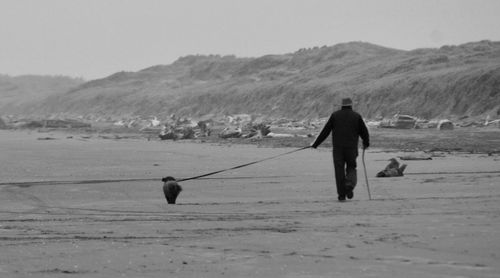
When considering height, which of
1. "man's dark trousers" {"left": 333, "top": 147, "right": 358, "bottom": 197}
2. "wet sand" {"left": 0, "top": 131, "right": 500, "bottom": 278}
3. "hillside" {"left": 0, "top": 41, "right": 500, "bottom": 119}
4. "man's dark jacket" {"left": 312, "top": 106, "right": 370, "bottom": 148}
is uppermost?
"hillside" {"left": 0, "top": 41, "right": 500, "bottom": 119}

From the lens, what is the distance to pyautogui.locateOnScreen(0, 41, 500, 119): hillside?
153ft

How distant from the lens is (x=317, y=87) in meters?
64.4

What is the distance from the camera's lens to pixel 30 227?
9.39 metres

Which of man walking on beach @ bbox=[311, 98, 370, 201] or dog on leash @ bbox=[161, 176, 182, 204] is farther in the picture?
dog on leash @ bbox=[161, 176, 182, 204]

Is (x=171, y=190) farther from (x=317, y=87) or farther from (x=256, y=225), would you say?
(x=317, y=87)

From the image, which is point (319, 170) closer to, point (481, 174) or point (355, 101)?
point (481, 174)

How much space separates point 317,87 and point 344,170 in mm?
52344

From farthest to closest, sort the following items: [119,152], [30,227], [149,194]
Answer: [119,152], [149,194], [30,227]

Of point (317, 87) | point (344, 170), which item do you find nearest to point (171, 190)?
point (344, 170)

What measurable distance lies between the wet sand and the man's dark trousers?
0.23 m

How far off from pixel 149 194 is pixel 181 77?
3870 inches

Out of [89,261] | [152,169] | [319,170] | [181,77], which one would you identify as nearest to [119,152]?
[152,169]

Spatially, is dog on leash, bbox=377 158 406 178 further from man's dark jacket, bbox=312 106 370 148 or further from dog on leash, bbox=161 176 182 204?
dog on leash, bbox=161 176 182 204

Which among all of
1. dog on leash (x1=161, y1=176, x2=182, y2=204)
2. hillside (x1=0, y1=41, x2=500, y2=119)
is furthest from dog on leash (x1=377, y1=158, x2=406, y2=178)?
hillside (x1=0, y1=41, x2=500, y2=119)
